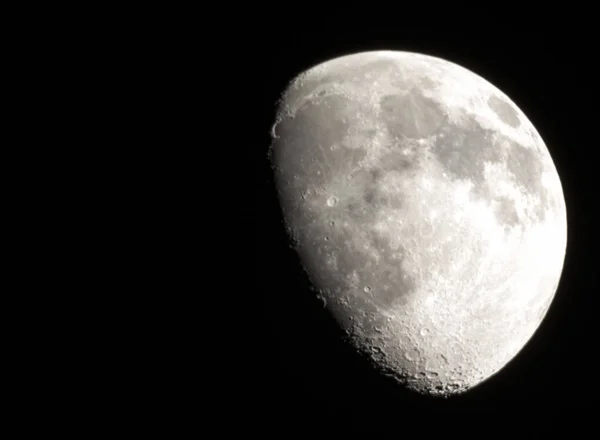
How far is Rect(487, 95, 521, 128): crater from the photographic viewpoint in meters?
3.42

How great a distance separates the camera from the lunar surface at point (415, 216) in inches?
114

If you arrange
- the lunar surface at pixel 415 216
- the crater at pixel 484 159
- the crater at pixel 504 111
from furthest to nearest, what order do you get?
the crater at pixel 504 111, the crater at pixel 484 159, the lunar surface at pixel 415 216

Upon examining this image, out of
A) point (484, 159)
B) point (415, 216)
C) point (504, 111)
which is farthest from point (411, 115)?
point (504, 111)

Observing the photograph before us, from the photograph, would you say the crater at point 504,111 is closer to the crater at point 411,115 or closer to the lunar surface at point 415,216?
the lunar surface at point 415,216

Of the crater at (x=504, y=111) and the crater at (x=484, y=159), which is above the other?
the crater at (x=504, y=111)

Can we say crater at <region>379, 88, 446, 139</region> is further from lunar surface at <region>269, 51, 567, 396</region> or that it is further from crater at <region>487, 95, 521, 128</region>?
crater at <region>487, 95, 521, 128</region>

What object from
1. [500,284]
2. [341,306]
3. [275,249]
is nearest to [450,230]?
[500,284]

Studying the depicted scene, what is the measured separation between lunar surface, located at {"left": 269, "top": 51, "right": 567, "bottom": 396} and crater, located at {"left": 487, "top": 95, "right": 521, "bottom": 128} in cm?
8

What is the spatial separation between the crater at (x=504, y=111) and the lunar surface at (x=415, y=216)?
0.08m

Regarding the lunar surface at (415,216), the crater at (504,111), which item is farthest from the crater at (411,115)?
the crater at (504,111)

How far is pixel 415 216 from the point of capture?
9.43 feet

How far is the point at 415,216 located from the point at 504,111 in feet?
3.79

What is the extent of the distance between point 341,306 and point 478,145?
1.23 meters

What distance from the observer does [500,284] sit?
121 inches
